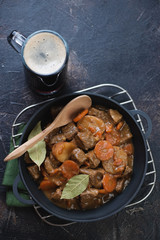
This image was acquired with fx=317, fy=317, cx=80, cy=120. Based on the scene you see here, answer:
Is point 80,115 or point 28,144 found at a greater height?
point 80,115

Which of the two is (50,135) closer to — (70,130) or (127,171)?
(70,130)

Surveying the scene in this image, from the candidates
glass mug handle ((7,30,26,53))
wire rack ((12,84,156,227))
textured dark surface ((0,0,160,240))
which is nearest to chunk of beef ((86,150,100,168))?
wire rack ((12,84,156,227))

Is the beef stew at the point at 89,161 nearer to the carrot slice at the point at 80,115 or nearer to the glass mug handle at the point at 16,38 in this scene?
the carrot slice at the point at 80,115

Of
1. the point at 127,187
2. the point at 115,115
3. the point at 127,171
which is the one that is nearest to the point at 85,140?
the point at 115,115

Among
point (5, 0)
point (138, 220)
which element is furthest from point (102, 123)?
point (5, 0)

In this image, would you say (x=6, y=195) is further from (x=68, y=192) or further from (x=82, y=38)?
(x=82, y=38)
